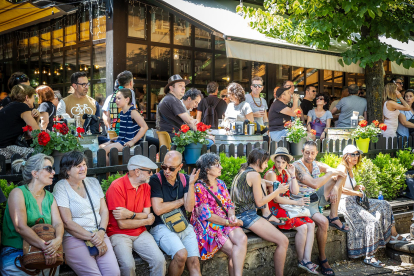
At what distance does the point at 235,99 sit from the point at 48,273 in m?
4.42

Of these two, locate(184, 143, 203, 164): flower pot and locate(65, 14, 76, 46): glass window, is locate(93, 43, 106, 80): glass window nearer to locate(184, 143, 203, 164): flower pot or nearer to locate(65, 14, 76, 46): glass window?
locate(65, 14, 76, 46): glass window

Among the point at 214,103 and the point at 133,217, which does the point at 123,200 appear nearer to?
the point at 133,217

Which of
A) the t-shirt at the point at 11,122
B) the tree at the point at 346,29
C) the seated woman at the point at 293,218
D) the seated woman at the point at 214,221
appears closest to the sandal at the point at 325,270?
the seated woman at the point at 293,218

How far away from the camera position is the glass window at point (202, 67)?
1041 cm

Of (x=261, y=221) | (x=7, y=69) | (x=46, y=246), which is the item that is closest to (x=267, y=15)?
(x=261, y=221)

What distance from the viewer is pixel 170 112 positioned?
6.26m

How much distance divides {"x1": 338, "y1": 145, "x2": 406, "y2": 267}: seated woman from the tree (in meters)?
2.94

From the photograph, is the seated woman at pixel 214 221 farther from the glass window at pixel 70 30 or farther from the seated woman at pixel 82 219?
the glass window at pixel 70 30

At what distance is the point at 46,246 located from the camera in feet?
12.0

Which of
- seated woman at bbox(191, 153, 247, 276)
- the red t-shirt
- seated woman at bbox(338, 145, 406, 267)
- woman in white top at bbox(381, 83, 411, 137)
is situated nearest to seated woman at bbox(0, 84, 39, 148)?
the red t-shirt

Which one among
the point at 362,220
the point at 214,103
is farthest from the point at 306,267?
the point at 214,103

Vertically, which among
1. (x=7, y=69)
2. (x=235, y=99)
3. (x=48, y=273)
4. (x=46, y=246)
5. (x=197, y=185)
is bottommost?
(x=48, y=273)

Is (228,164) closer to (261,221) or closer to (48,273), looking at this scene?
(261,221)

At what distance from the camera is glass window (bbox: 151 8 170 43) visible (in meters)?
9.72
